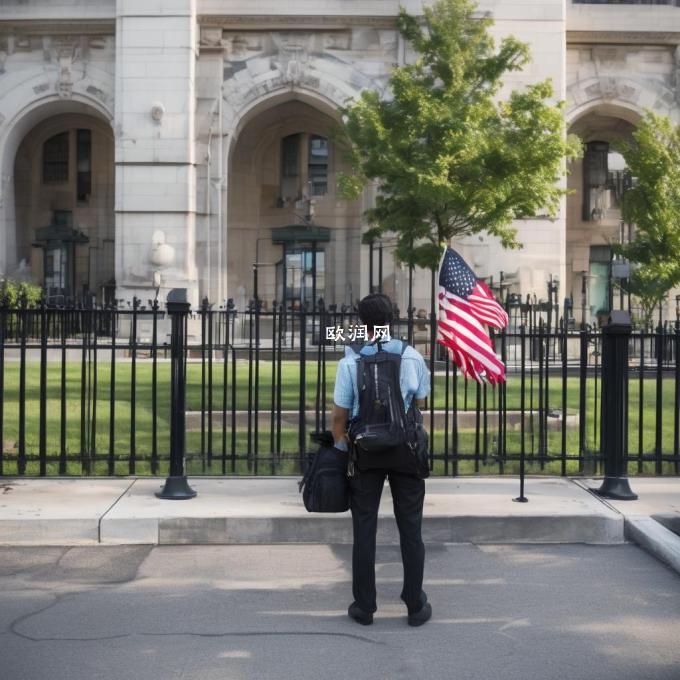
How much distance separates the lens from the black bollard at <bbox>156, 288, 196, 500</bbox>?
29.9 ft

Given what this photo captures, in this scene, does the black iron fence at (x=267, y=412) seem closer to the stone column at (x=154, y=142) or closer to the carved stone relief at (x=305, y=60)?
the stone column at (x=154, y=142)

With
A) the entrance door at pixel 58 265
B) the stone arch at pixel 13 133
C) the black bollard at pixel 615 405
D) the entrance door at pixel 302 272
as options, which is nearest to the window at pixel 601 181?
the entrance door at pixel 302 272

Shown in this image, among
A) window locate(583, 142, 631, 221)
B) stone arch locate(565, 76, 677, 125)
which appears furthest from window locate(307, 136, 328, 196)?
window locate(583, 142, 631, 221)

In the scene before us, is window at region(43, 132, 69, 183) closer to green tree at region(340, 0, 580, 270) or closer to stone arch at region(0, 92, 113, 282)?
stone arch at region(0, 92, 113, 282)

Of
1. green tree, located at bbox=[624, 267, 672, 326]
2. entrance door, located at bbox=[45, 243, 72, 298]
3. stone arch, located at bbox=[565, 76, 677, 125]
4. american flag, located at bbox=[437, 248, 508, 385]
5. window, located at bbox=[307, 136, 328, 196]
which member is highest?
stone arch, located at bbox=[565, 76, 677, 125]

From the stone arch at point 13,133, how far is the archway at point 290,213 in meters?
5.64

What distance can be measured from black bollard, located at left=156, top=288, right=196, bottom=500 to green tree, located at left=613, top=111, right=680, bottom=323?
22.9 m

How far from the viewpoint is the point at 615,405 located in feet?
30.9

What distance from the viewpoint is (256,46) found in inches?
1348

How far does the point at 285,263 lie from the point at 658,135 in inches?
525

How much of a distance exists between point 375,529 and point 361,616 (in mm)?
483

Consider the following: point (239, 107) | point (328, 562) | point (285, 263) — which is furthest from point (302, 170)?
point (328, 562)

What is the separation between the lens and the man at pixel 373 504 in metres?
6.07

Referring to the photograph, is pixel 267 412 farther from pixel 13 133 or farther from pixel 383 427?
pixel 13 133
